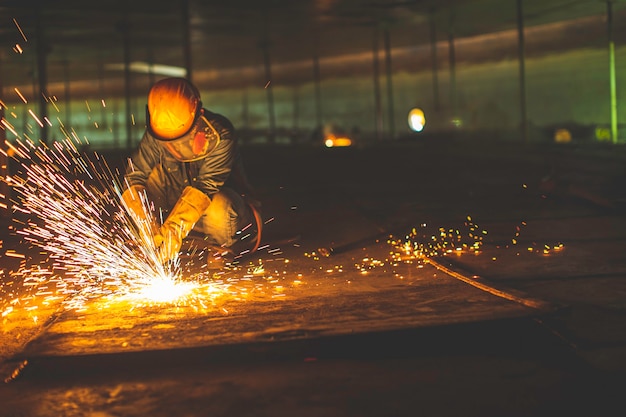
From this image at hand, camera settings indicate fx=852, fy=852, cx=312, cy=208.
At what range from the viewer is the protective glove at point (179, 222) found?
207 inches

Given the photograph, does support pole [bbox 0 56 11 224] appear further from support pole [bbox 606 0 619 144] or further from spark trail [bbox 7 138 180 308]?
support pole [bbox 606 0 619 144]

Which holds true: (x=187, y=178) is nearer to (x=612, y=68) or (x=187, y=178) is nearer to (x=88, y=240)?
(x=88, y=240)

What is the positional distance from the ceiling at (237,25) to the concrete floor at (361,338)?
9.57m

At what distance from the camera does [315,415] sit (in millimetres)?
3109

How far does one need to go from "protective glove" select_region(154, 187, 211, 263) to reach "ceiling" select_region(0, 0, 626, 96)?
9.47 m

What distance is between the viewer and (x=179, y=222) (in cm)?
529

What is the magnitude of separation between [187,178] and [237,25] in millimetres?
15248

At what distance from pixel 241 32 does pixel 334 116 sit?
11.7m

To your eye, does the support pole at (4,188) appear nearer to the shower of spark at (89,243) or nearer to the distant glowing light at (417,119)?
the shower of spark at (89,243)

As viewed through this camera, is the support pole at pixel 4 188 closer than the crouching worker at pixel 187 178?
No

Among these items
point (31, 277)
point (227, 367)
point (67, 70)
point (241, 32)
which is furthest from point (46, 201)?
point (67, 70)

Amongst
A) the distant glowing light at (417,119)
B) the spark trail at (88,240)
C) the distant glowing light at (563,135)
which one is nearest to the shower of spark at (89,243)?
the spark trail at (88,240)

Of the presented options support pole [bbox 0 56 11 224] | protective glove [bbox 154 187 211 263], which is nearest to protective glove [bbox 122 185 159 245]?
protective glove [bbox 154 187 211 263]

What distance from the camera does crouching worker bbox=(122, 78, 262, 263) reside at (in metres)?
5.29
